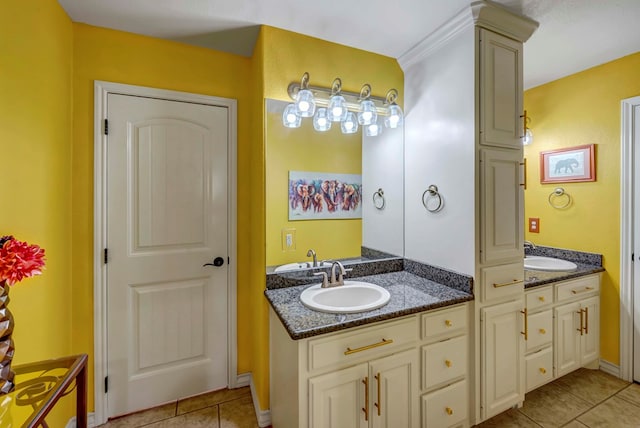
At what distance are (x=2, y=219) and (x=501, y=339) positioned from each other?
2487 millimetres

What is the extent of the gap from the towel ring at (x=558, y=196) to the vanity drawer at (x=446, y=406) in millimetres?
1865

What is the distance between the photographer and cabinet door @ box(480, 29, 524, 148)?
5.07 feet

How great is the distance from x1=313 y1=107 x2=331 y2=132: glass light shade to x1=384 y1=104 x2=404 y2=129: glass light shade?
17.2 inches

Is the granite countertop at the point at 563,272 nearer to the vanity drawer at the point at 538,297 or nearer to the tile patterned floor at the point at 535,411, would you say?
the vanity drawer at the point at 538,297

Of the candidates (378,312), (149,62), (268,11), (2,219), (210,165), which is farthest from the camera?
→ (210,165)

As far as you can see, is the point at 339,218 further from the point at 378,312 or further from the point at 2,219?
the point at 2,219

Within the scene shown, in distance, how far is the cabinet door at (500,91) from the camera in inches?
60.8

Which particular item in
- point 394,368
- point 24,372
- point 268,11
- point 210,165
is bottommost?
point 394,368

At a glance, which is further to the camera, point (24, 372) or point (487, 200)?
point (487, 200)

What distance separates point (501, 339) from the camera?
5.32ft

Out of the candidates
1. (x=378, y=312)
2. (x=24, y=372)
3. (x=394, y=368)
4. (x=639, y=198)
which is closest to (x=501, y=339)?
(x=394, y=368)

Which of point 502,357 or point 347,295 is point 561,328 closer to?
point 502,357

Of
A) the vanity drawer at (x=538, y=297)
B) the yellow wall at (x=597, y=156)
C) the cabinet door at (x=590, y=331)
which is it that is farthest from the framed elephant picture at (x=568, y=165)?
the vanity drawer at (x=538, y=297)

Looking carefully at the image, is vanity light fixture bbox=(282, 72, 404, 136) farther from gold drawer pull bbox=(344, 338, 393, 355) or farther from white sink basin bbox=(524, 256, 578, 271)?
white sink basin bbox=(524, 256, 578, 271)
